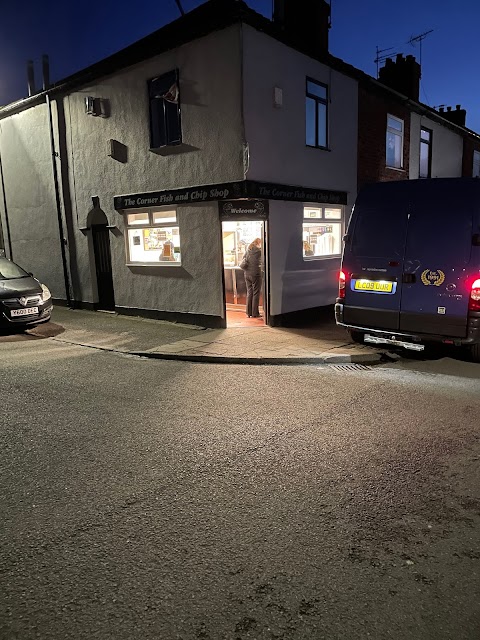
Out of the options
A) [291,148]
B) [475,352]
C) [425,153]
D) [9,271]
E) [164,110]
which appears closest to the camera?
[475,352]

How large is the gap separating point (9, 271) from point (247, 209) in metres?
5.99

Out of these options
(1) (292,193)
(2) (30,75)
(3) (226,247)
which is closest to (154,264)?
(3) (226,247)

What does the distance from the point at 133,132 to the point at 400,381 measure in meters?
8.87

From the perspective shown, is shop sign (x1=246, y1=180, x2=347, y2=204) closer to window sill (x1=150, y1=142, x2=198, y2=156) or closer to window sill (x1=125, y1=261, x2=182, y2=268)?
window sill (x1=150, y1=142, x2=198, y2=156)

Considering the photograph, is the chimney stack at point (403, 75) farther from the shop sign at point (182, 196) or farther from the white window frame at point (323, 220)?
the shop sign at point (182, 196)

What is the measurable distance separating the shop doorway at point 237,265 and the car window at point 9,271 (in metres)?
4.97

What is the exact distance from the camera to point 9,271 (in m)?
11.6

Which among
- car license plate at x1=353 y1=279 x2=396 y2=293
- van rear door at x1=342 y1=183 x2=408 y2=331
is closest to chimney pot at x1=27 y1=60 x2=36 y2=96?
van rear door at x1=342 y1=183 x2=408 y2=331

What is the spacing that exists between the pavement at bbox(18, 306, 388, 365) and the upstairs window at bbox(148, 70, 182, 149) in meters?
4.34

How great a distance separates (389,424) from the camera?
5.19 m

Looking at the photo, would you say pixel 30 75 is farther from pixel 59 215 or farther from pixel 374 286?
pixel 374 286

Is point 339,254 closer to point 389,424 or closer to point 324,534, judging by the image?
point 389,424

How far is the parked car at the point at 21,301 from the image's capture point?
34.3 ft

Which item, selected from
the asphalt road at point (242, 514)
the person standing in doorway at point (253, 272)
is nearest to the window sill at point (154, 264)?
the person standing in doorway at point (253, 272)
